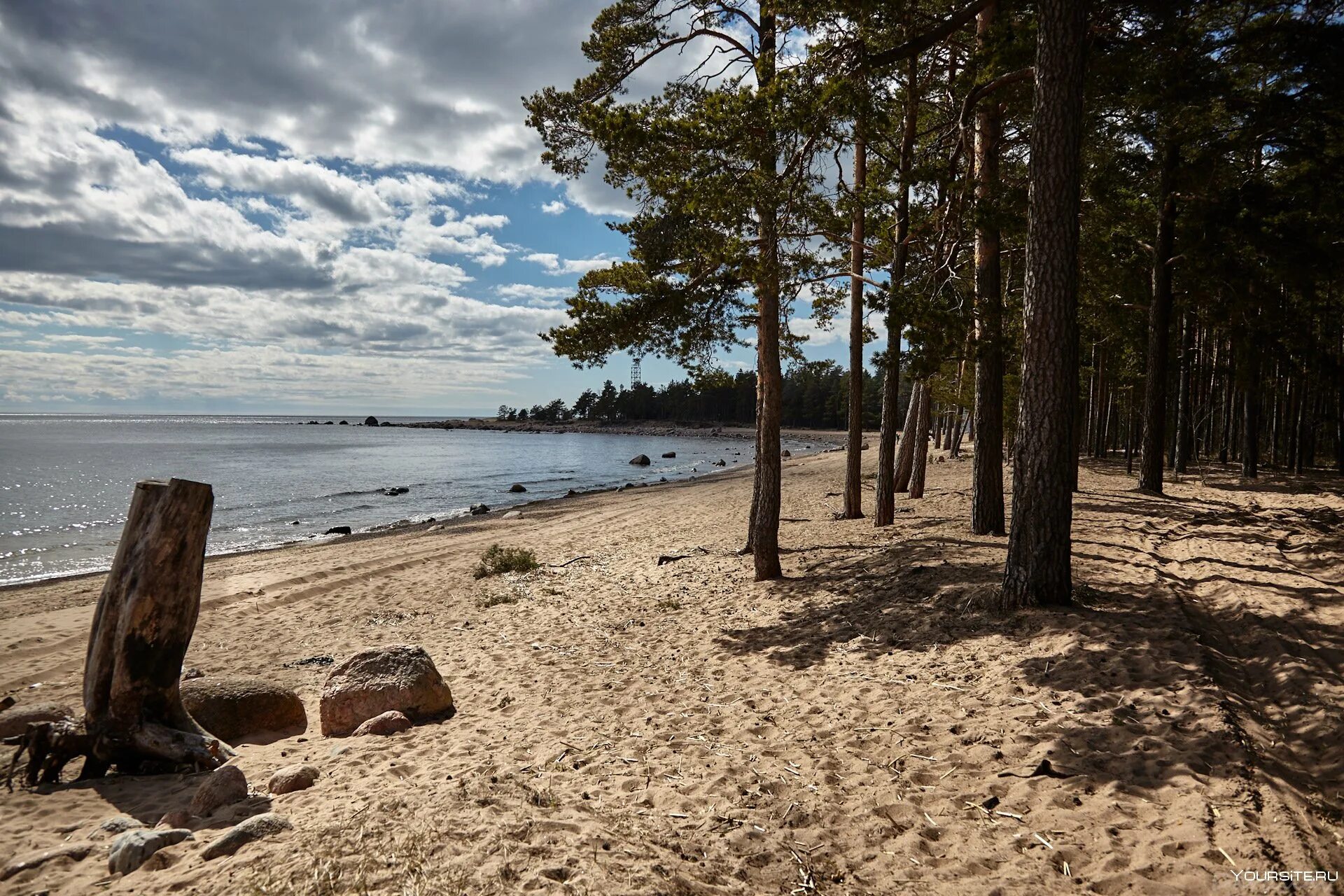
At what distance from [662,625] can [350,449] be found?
71410 millimetres

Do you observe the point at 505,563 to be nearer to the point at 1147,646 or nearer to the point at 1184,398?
the point at 1147,646

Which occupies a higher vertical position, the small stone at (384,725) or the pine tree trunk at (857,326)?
the pine tree trunk at (857,326)

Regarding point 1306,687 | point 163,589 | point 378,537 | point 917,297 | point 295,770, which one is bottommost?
point 378,537

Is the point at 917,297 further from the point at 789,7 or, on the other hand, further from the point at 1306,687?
the point at 1306,687

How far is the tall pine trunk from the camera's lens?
405 inches

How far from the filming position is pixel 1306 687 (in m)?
4.97

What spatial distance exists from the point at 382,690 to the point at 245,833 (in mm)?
2661

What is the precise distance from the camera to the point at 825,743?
506 centimetres

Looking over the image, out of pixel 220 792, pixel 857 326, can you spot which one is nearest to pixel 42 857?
pixel 220 792

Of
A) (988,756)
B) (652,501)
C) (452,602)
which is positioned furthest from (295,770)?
(652,501)

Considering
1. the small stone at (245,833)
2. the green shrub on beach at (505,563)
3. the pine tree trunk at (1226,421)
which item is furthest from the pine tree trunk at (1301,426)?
the small stone at (245,833)

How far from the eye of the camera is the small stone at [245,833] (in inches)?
139

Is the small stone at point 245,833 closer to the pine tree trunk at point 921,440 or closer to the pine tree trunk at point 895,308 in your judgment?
the pine tree trunk at point 895,308

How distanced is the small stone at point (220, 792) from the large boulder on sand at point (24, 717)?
6.72 ft
